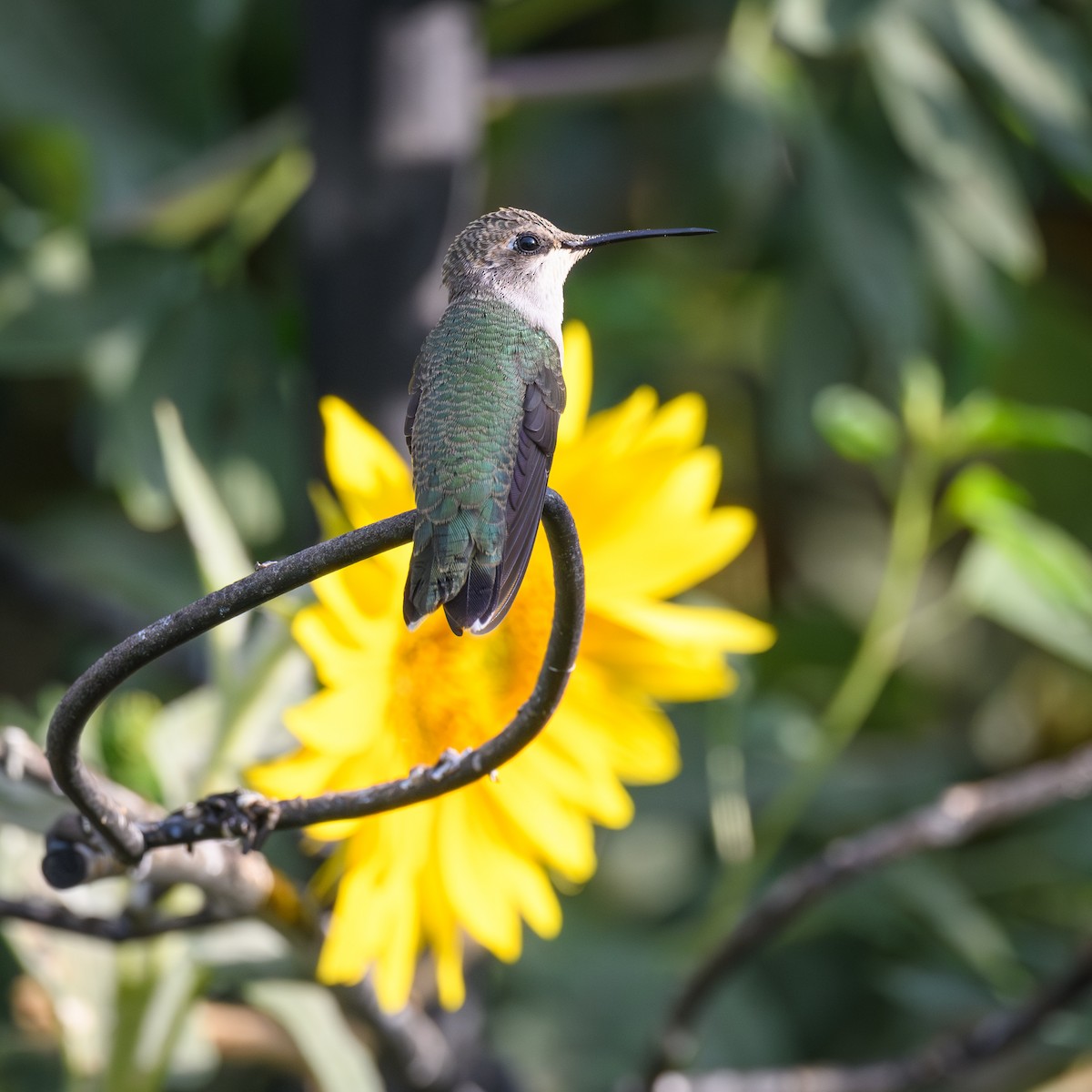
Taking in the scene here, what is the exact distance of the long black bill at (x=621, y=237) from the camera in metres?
0.36

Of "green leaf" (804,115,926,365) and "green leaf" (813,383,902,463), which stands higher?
"green leaf" (813,383,902,463)

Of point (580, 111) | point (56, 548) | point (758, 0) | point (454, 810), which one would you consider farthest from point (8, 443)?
point (454, 810)

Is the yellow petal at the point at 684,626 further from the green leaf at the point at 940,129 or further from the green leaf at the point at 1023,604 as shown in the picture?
the green leaf at the point at 940,129

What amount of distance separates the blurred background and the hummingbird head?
4.2 inches

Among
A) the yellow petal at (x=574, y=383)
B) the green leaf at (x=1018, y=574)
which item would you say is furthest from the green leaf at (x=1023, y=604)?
the yellow petal at (x=574, y=383)

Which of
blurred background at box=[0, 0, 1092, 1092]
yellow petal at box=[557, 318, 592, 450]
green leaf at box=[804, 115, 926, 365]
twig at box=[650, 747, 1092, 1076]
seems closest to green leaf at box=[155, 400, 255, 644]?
blurred background at box=[0, 0, 1092, 1092]

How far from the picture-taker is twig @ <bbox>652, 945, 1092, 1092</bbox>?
0.52 m

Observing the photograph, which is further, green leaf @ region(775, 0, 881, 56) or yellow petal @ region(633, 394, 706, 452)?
green leaf @ region(775, 0, 881, 56)

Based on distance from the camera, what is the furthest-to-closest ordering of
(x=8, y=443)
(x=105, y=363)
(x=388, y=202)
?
(x=8, y=443)
(x=105, y=363)
(x=388, y=202)

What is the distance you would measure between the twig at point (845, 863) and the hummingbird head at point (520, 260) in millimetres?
230

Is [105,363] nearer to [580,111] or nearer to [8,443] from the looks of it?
[8,443]

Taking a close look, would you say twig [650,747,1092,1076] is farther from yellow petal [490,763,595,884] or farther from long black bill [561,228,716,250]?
long black bill [561,228,716,250]

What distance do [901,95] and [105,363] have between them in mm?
478

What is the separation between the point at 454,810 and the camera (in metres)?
0.45
